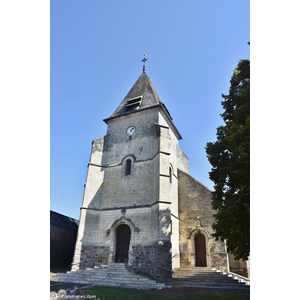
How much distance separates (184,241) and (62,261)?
33.1 feet

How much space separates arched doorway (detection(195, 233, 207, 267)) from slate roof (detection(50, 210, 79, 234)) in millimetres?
11424

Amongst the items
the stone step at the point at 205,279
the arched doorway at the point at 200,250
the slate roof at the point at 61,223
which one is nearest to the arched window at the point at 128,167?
the arched doorway at the point at 200,250

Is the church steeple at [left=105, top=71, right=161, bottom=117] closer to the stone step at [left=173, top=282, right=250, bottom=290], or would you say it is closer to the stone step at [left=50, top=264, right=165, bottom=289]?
the stone step at [left=50, top=264, right=165, bottom=289]

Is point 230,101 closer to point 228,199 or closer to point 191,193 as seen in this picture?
point 228,199

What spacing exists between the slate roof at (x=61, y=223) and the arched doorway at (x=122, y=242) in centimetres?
591

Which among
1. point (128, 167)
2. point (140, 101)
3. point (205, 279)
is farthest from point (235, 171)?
point (140, 101)

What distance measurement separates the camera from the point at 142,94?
2366 centimetres

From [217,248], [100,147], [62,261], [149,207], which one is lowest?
[62,261]

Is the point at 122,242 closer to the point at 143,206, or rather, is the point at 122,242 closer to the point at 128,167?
the point at 143,206

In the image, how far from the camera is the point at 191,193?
1967 centimetres

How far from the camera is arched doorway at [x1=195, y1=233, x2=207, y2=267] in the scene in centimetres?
1714

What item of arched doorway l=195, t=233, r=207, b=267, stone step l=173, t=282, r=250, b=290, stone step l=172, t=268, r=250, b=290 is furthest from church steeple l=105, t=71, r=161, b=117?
stone step l=173, t=282, r=250, b=290
